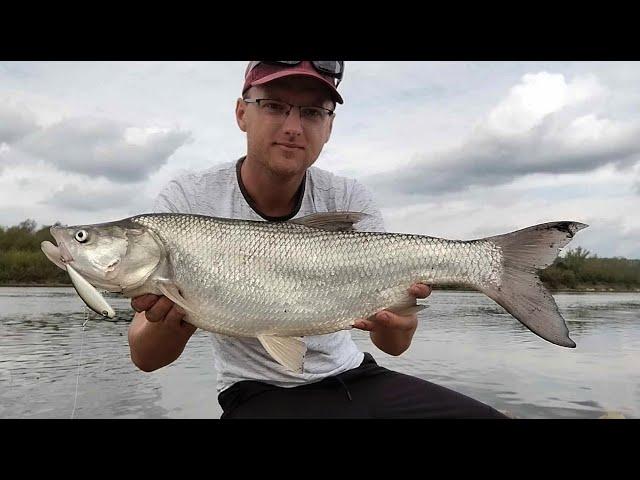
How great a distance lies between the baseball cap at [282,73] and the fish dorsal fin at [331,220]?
71 centimetres

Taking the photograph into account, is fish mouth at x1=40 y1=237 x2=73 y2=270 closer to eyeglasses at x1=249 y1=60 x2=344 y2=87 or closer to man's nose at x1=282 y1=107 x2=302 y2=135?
man's nose at x1=282 y1=107 x2=302 y2=135

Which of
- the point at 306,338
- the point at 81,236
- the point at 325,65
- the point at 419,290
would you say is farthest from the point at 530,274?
the point at 81,236

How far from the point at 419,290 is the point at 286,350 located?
746 mm

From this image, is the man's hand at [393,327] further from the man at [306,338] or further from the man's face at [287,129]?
the man's face at [287,129]

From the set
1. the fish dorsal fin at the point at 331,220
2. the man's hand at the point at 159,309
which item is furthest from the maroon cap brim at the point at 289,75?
the man's hand at the point at 159,309

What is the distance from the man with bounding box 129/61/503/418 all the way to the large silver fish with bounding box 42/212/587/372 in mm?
139

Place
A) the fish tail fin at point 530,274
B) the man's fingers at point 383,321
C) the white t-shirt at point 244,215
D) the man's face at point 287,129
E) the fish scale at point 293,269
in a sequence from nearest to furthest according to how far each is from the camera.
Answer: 1. the fish tail fin at point 530,274
2. the fish scale at point 293,269
3. the man's fingers at point 383,321
4. the man's face at point 287,129
5. the white t-shirt at point 244,215

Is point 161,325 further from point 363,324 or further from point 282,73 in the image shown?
point 282,73

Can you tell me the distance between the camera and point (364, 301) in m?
2.96

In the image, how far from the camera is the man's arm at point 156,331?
113 inches

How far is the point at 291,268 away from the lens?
293cm

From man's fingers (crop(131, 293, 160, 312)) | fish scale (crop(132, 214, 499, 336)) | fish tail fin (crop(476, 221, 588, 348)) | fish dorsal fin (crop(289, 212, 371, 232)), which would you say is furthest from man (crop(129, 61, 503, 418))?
fish tail fin (crop(476, 221, 588, 348))

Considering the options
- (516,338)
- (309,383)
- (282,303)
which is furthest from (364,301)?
(516,338)

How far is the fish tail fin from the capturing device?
2740 mm
